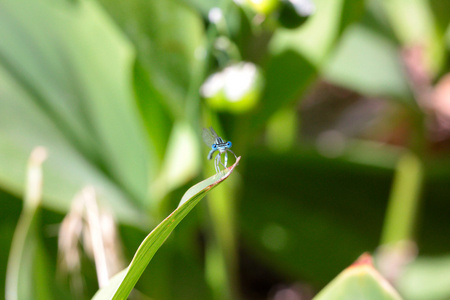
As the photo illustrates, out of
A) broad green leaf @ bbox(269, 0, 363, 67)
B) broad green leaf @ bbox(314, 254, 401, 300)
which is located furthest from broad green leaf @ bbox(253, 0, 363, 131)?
broad green leaf @ bbox(314, 254, 401, 300)

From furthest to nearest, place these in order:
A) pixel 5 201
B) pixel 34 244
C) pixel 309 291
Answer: pixel 309 291, pixel 5 201, pixel 34 244

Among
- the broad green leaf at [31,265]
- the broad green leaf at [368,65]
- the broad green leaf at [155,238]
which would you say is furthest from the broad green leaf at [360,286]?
the broad green leaf at [368,65]

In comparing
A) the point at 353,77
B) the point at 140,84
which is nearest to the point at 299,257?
the point at 353,77

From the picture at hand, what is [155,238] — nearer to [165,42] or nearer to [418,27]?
[165,42]

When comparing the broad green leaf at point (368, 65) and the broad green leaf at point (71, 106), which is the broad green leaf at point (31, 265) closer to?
the broad green leaf at point (71, 106)

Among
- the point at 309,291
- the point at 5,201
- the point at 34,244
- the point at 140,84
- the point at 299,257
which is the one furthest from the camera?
the point at 309,291

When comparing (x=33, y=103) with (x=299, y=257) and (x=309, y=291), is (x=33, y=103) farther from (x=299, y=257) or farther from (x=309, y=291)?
(x=309, y=291)

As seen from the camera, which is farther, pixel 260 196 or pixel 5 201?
pixel 260 196

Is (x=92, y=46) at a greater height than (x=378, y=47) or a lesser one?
lesser
